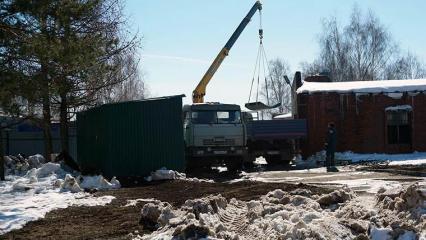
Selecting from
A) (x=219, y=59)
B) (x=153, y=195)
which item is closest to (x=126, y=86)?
(x=219, y=59)

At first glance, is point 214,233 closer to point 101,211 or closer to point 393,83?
point 101,211

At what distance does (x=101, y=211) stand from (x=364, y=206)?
498 centimetres

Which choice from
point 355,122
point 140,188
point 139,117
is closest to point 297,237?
point 140,188

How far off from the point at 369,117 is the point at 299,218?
2052 centimetres

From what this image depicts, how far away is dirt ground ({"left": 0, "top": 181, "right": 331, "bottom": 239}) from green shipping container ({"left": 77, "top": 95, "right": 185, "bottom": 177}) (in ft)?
6.41

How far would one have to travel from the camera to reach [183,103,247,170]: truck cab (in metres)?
20.2

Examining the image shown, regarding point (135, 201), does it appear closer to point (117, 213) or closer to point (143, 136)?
point (117, 213)

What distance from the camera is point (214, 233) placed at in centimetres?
754

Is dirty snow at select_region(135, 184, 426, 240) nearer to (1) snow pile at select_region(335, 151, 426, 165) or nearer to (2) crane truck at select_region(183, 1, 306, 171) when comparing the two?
(2) crane truck at select_region(183, 1, 306, 171)

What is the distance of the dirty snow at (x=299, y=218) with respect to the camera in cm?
755

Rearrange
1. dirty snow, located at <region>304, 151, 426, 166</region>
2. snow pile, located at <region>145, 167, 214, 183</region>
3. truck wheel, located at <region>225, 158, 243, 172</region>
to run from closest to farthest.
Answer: snow pile, located at <region>145, 167, 214, 183</region>
truck wheel, located at <region>225, 158, 243, 172</region>
dirty snow, located at <region>304, 151, 426, 166</region>

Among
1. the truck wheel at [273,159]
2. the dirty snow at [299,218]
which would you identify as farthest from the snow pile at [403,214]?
the truck wheel at [273,159]

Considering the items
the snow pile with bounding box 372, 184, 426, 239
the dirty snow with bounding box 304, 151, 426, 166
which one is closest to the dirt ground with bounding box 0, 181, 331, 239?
the snow pile with bounding box 372, 184, 426, 239

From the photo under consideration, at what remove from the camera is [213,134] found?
66.4 ft
